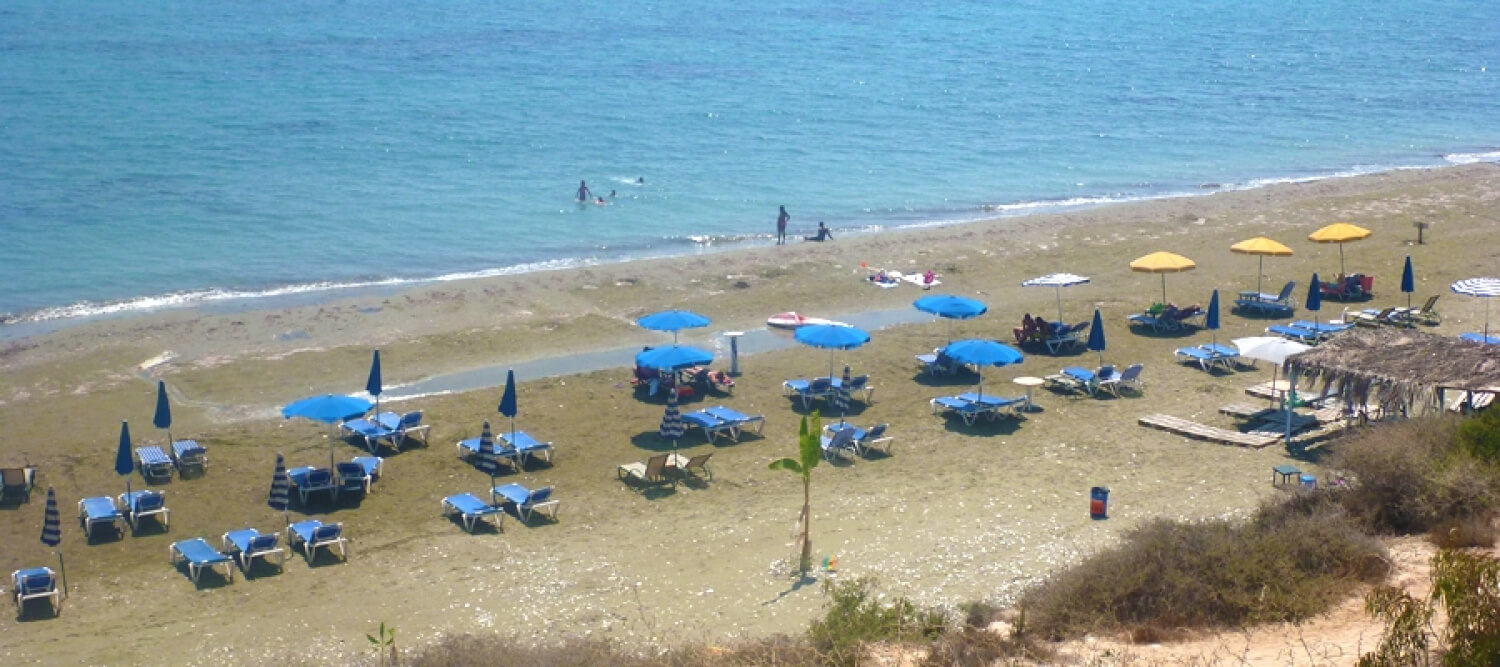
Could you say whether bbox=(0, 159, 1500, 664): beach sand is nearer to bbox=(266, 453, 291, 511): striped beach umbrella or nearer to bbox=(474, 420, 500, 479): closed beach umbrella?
bbox=(474, 420, 500, 479): closed beach umbrella

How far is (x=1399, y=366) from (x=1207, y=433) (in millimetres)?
2750

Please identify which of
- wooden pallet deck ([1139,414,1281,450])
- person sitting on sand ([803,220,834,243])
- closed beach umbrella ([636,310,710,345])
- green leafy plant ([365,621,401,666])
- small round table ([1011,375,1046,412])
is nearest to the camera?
green leafy plant ([365,621,401,666])

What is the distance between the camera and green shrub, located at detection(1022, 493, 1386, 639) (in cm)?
1262

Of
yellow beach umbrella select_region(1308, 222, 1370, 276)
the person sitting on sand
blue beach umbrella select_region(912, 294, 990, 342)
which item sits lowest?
the person sitting on sand

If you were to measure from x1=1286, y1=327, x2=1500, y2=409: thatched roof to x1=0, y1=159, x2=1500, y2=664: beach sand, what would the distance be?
4.45 feet

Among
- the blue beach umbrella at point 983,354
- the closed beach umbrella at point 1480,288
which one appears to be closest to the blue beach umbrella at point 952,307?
the blue beach umbrella at point 983,354

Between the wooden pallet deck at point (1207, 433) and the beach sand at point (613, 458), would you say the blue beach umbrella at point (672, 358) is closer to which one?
the beach sand at point (613, 458)

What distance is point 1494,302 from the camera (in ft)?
90.5

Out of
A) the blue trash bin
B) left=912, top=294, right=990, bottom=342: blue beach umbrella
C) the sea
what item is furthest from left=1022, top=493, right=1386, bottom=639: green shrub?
the sea

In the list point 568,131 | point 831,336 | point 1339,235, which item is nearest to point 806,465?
point 831,336

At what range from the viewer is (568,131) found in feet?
184

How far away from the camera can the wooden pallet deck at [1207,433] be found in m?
20.1

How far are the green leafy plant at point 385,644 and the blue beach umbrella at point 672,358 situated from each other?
7953 mm

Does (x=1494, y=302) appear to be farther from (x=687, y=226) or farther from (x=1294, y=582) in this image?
(x=687, y=226)
